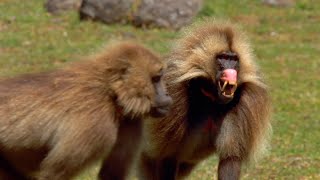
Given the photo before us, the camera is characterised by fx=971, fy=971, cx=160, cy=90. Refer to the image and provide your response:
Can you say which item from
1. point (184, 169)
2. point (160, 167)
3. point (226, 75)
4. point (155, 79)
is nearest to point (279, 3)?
point (184, 169)

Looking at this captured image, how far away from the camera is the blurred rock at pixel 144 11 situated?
16.4 metres

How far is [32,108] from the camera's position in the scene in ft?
20.9

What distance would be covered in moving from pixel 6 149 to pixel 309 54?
9.59 metres

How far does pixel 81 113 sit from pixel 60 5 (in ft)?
36.8

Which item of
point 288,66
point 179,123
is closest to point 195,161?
point 179,123

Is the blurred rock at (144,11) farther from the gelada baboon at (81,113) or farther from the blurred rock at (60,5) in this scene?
the gelada baboon at (81,113)

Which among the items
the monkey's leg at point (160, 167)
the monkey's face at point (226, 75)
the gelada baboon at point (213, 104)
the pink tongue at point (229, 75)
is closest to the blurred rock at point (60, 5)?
the monkey's leg at point (160, 167)

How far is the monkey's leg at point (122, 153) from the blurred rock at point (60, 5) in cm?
1062

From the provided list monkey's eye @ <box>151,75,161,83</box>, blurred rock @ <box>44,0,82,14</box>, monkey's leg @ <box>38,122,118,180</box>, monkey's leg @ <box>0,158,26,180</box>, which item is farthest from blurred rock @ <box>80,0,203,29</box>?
monkey's leg @ <box>38,122,118,180</box>

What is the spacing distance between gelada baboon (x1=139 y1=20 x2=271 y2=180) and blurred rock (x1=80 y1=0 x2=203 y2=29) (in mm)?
8903

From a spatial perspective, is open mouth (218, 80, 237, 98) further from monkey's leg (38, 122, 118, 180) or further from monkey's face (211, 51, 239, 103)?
monkey's leg (38, 122, 118, 180)

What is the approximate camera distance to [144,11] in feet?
54.0

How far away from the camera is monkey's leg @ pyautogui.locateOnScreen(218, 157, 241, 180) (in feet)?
24.2

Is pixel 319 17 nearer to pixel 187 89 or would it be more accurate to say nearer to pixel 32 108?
pixel 187 89
